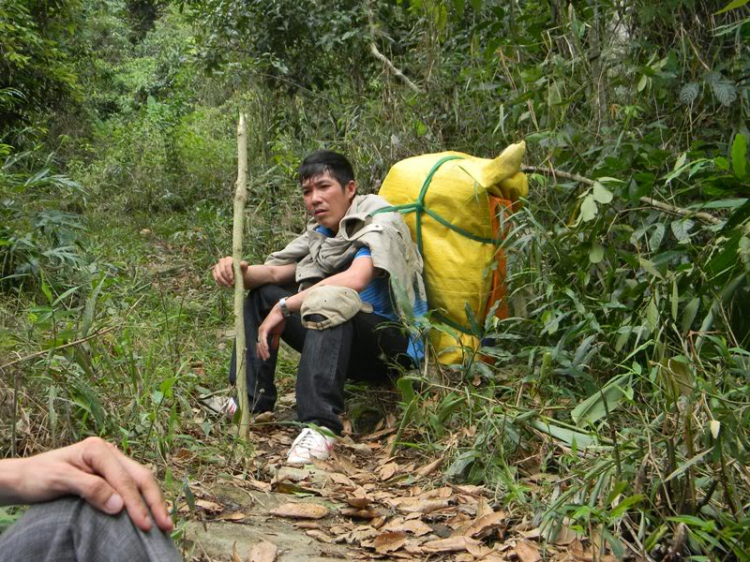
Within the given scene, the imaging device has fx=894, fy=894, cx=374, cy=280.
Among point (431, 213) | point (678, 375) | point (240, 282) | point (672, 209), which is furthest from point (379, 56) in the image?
point (678, 375)

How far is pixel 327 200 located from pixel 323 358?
2.73ft

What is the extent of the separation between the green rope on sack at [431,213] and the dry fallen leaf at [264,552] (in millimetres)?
1788

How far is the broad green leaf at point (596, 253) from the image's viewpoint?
3402 millimetres

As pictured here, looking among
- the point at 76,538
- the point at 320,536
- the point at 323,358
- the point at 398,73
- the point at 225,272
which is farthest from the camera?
the point at 398,73

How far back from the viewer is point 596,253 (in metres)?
3.43

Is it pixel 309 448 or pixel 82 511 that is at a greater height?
pixel 82 511

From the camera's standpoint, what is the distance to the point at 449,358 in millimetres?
3996

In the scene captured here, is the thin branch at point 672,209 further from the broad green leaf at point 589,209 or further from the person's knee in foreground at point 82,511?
the person's knee in foreground at point 82,511

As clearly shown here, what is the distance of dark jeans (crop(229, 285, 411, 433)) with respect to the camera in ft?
12.1

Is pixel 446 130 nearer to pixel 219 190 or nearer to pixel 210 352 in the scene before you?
pixel 210 352

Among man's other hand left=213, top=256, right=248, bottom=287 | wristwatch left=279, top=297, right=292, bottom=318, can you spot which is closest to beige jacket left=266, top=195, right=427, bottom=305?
wristwatch left=279, top=297, right=292, bottom=318

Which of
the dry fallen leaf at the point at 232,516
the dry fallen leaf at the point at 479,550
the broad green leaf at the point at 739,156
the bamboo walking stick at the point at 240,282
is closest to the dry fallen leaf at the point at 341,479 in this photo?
the bamboo walking stick at the point at 240,282

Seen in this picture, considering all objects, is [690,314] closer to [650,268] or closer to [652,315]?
[652,315]

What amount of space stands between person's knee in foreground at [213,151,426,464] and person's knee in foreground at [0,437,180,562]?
220cm
